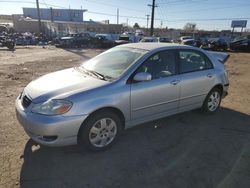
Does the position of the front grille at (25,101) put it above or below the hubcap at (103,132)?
above

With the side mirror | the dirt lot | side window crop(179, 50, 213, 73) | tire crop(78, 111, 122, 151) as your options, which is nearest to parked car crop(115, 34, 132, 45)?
side window crop(179, 50, 213, 73)

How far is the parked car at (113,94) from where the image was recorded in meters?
3.49

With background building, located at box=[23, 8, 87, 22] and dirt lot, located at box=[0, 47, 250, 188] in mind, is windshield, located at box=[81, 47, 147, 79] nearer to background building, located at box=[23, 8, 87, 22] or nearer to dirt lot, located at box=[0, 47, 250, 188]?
dirt lot, located at box=[0, 47, 250, 188]

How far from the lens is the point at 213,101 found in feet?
18.6

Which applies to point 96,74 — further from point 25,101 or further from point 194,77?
point 194,77

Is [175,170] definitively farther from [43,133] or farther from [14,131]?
[14,131]

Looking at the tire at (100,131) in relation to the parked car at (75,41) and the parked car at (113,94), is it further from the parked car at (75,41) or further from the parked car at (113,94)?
the parked car at (75,41)

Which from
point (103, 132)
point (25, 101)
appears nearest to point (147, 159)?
point (103, 132)

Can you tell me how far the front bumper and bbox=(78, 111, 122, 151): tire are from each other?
0.12 m

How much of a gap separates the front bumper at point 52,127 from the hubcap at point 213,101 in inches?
125

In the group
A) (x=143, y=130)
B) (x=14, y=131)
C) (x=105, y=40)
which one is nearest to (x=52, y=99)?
(x=14, y=131)

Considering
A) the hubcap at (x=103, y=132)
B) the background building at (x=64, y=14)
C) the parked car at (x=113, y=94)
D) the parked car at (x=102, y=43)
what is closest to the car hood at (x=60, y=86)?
the parked car at (x=113, y=94)

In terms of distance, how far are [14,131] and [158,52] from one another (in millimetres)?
2959

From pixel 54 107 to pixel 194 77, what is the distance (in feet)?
9.31
